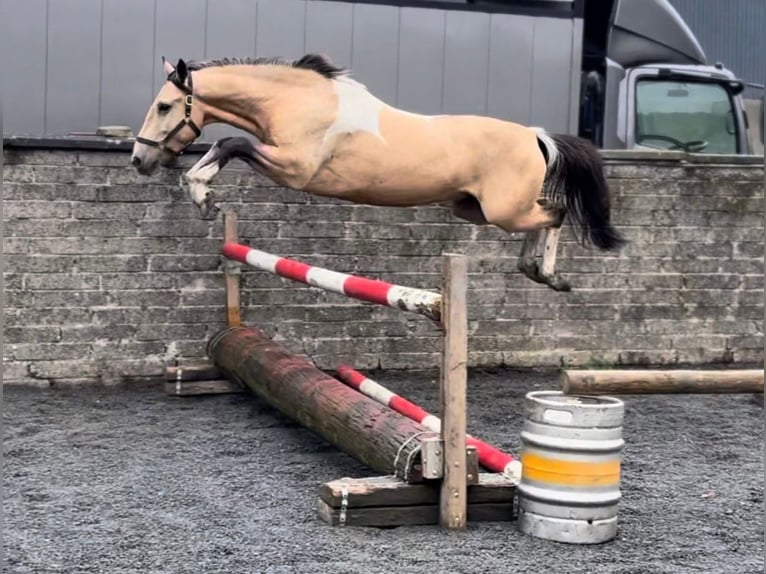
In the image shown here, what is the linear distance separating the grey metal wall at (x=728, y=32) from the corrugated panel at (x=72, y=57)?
12.5m

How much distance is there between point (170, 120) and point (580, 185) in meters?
1.56

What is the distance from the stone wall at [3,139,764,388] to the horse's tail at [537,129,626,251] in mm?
2572

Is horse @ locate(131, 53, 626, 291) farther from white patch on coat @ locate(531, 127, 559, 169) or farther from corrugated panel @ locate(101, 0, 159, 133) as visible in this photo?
corrugated panel @ locate(101, 0, 159, 133)

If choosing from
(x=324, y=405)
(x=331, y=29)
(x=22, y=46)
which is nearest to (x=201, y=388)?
(x=324, y=405)

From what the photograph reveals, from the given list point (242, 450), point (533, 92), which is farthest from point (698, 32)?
point (242, 450)

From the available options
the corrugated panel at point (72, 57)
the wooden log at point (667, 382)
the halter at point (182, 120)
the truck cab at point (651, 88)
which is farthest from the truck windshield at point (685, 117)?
the halter at point (182, 120)

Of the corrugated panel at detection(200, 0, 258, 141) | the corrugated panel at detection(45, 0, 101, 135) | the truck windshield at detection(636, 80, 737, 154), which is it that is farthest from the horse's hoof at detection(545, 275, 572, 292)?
the truck windshield at detection(636, 80, 737, 154)

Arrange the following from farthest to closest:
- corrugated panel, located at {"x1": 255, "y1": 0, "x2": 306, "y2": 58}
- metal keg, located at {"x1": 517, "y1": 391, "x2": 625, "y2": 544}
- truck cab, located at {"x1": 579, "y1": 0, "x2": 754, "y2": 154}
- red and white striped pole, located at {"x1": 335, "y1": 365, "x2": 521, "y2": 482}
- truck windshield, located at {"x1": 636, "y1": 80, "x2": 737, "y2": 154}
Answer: truck windshield, located at {"x1": 636, "y1": 80, "x2": 737, "y2": 154} → truck cab, located at {"x1": 579, "y1": 0, "x2": 754, "y2": 154} → corrugated panel, located at {"x1": 255, "y1": 0, "x2": 306, "y2": 58} → red and white striped pole, located at {"x1": 335, "y1": 365, "x2": 521, "y2": 482} → metal keg, located at {"x1": 517, "y1": 391, "x2": 625, "y2": 544}

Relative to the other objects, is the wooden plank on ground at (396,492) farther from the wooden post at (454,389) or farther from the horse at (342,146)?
the horse at (342,146)

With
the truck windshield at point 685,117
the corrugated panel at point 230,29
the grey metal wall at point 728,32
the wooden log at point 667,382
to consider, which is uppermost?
the grey metal wall at point 728,32

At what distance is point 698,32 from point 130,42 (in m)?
12.6

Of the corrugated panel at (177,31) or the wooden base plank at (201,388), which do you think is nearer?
the wooden base plank at (201,388)

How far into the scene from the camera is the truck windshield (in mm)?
7379

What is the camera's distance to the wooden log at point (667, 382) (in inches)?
121
